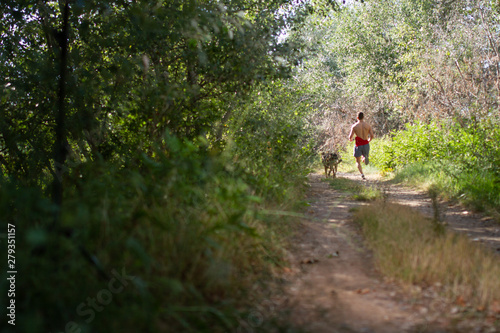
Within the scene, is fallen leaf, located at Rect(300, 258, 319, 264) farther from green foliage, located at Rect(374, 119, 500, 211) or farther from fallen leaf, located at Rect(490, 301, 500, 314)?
green foliage, located at Rect(374, 119, 500, 211)

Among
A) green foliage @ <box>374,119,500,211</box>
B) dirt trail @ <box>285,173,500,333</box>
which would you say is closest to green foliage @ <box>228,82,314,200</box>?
dirt trail @ <box>285,173,500,333</box>

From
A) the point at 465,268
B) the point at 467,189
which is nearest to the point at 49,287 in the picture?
A: the point at 465,268

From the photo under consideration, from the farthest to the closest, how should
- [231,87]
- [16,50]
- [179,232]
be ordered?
1. [231,87]
2. [16,50]
3. [179,232]

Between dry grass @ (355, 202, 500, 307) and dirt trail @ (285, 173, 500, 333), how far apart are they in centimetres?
18

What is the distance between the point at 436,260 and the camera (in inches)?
152

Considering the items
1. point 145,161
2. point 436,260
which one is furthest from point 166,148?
point 436,260

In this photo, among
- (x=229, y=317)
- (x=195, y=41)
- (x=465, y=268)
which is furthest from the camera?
(x=195, y=41)

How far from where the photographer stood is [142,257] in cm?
265

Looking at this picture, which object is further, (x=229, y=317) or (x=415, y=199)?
(x=415, y=199)

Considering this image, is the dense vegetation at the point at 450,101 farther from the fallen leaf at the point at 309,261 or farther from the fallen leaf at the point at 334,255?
the fallen leaf at the point at 309,261

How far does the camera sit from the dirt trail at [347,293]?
3016mm

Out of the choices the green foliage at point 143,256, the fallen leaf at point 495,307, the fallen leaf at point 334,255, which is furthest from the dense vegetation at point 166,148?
the fallen leaf at point 495,307

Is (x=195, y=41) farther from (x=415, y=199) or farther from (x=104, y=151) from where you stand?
(x=415, y=199)

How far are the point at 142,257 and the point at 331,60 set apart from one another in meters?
35.6
